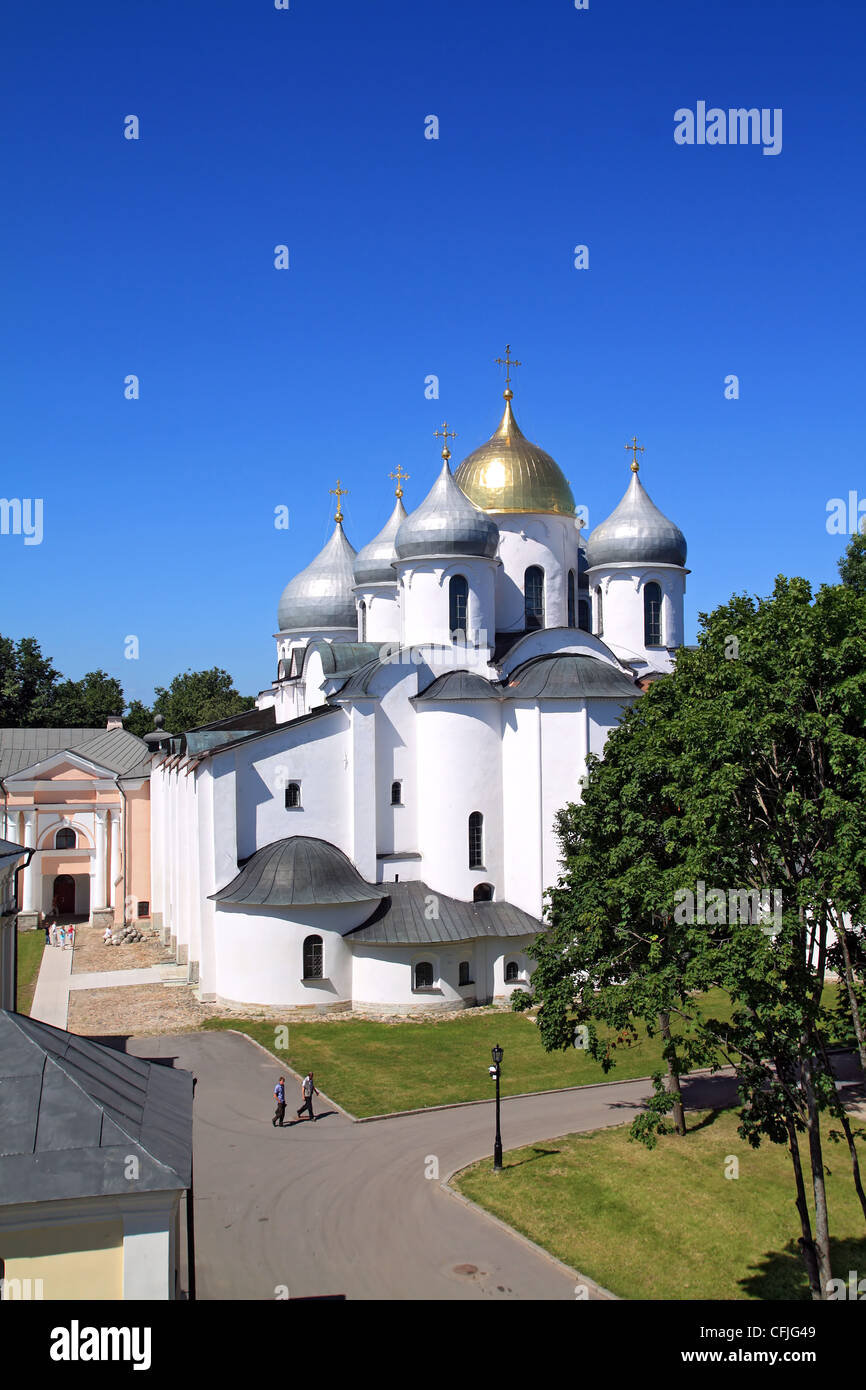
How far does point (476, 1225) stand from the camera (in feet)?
53.5

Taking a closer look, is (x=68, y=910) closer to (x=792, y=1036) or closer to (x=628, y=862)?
(x=628, y=862)

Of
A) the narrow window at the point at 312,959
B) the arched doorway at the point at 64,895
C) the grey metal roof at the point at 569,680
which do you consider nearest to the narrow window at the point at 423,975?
the narrow window at the point at 312,959

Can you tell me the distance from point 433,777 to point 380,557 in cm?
1274

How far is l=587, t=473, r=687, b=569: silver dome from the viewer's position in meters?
36.8

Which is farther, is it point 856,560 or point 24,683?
point 24,683

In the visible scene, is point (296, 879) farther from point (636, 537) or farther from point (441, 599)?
point (636, 537)

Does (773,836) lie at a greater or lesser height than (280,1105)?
greater

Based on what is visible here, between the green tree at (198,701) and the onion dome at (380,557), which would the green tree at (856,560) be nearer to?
the onion dome at (380,557)

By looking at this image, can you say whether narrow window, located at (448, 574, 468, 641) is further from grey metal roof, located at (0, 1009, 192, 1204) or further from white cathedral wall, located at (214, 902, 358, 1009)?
grey metal roof, located at (0, 1009, 192, 1204)

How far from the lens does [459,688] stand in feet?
104

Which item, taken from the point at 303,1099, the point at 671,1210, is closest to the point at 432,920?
the point at 303,1099
